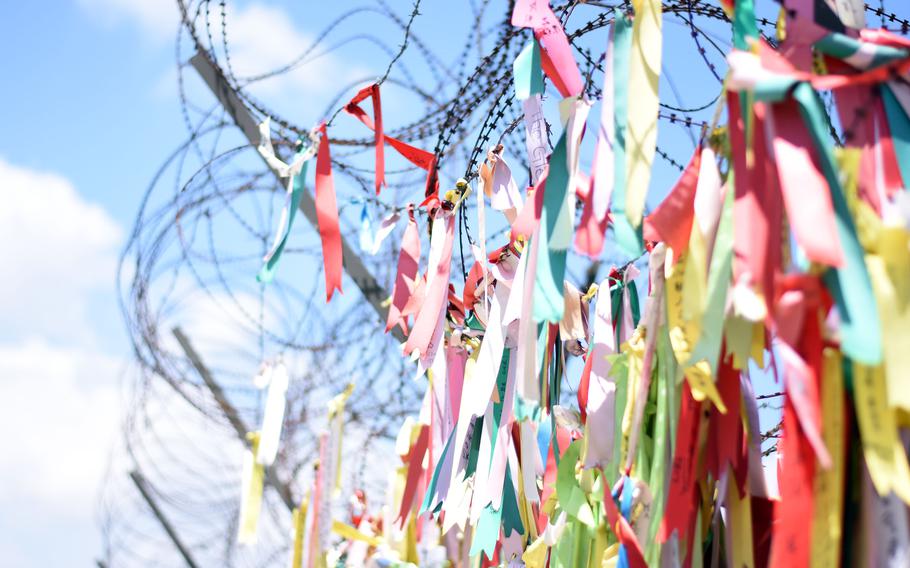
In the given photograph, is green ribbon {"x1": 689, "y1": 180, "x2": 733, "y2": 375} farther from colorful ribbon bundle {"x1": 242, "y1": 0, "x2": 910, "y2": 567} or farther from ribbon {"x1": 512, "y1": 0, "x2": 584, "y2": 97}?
ribbon {"x1": 512, "y1": 0, "x2": 584, "y2": 97}

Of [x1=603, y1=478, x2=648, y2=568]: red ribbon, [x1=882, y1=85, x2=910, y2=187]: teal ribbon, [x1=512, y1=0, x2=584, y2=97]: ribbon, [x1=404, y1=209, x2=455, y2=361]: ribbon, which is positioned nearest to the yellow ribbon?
[x1=512, y1=0, x2=584, y2=97]: ribbon

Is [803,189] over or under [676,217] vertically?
under

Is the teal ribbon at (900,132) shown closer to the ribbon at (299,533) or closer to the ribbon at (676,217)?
the ribbon at (676,217)

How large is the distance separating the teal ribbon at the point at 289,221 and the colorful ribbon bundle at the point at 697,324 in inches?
2.8

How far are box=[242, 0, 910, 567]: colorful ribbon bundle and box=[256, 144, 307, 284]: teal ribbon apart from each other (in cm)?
7

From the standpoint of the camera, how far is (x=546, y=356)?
105 inches

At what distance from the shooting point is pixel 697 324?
65.4 inches

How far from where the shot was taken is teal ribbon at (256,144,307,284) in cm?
277

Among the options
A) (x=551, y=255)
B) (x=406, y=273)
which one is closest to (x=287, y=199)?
(x=406, y=273)

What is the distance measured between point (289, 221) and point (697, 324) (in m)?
1.47

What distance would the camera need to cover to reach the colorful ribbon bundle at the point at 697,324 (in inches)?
58.0

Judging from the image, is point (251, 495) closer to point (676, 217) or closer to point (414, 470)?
point (414, 470)

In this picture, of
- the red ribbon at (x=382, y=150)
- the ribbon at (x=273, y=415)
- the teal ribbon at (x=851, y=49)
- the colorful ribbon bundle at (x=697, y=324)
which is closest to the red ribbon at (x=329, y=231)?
the colorful ribbon bundle at (x=697, y=324)

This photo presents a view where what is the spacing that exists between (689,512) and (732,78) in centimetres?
75
